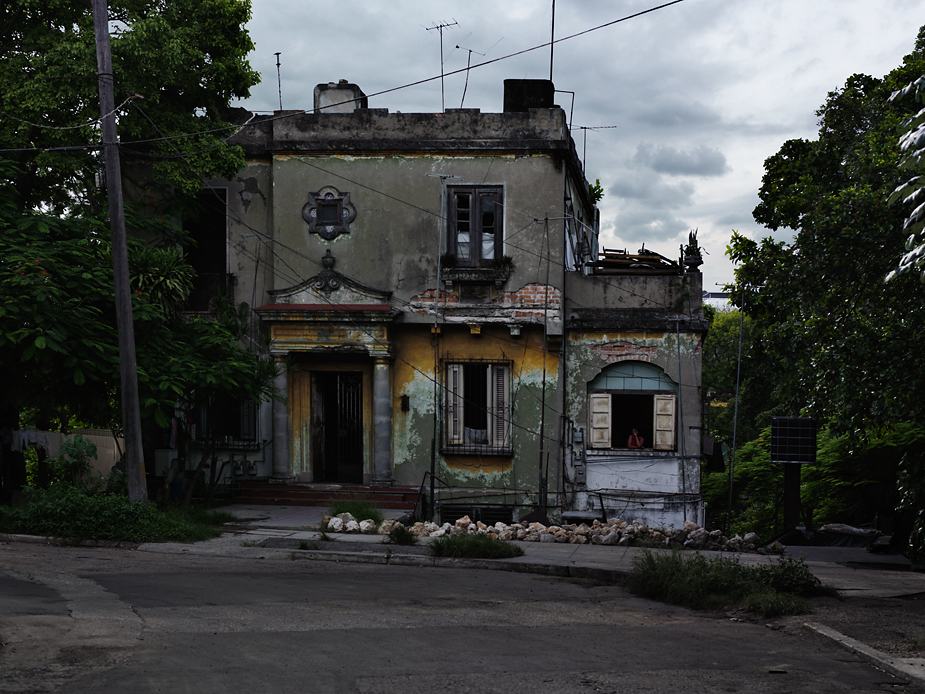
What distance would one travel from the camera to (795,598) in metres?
9.32

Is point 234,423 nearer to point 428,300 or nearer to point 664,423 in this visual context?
point 428,300

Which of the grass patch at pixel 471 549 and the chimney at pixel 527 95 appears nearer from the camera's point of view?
the grass patch at pixel 471 549

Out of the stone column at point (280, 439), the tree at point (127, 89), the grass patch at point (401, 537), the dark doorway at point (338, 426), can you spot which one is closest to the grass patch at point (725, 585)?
the grass patch at point (401, 537)

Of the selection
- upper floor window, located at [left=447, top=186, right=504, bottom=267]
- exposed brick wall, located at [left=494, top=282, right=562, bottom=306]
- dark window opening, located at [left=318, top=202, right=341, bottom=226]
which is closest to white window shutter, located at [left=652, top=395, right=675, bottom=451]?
exposed brick wall, located at [left=494, top=282, right=562, bottom=306]

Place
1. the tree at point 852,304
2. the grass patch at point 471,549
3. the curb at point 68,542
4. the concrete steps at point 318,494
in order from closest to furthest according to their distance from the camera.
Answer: the tree at point 852,304, the grass patch at point 471,549, the curb at point 68,542, the concrete steps at point 318,494

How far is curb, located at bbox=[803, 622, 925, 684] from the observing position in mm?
6762

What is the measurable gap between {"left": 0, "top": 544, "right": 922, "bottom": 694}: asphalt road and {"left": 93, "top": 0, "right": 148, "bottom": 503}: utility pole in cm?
286

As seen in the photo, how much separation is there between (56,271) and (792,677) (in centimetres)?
1169

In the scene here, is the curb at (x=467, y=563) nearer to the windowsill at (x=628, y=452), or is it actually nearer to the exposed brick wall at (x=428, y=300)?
the windowsill at (x=628, y=452)

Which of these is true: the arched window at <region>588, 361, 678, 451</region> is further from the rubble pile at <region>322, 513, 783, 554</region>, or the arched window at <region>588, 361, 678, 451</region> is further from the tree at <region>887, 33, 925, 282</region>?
the tree at <region>887, 33, 925, 282</region>

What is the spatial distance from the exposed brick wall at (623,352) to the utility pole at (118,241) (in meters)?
8.92

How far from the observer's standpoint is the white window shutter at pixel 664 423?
1756cm

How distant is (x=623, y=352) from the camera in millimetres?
17750

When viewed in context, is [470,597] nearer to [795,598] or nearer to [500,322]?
[795,598]
